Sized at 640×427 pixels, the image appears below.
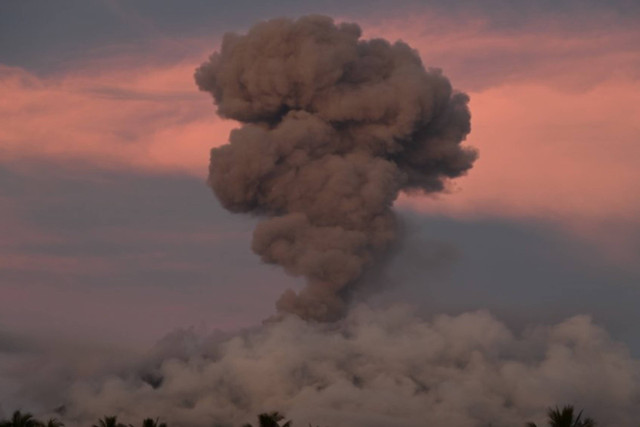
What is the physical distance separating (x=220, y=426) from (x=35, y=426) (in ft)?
194

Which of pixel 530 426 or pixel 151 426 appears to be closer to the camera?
pixel 530 426

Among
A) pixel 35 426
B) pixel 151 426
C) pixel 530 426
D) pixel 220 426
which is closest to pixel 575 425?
pixel 530 426

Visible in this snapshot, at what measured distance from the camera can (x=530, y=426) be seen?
75562 millimetres

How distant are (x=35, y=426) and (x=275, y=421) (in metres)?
18.8

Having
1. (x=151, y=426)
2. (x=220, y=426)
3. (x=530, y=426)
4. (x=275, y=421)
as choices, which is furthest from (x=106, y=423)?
(x=220, y=426)

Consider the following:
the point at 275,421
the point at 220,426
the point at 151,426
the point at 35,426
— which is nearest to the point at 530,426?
the point at 275,421

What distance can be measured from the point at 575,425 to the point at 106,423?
33284mm

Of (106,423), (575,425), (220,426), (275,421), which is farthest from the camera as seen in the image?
(220,426)

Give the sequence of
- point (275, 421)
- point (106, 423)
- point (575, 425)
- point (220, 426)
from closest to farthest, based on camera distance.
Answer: point (575, 425), point (275, 421), point (106, 423), point (220, 426)

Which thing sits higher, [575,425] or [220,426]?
[220,426]

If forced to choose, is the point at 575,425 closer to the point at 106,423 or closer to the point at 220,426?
the point at 106,423

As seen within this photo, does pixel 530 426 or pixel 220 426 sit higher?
pixel 220 426

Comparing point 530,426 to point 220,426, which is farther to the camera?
point 220,426

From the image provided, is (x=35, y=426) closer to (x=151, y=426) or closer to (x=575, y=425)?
(x=151, y=426)
